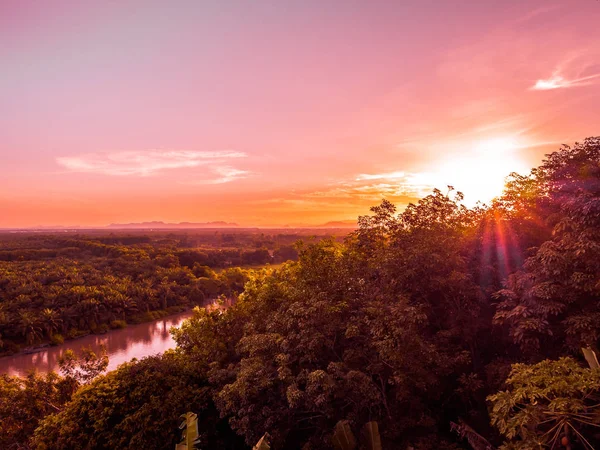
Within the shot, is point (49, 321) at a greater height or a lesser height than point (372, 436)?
lesser

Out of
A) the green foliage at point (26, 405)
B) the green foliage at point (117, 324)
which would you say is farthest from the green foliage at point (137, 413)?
the green foliage at point (117, 324)

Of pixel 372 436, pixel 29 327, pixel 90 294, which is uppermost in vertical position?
pixel 372 436

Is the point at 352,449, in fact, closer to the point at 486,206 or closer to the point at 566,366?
the point at 566,366

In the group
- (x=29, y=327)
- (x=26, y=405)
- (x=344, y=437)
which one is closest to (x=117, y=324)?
(x=29, y=327)

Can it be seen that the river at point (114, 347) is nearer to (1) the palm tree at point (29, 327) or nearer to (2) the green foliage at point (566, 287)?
(1) the palm tree at point (29, 327)

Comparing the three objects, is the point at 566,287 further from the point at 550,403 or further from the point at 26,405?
the point at 26,405
